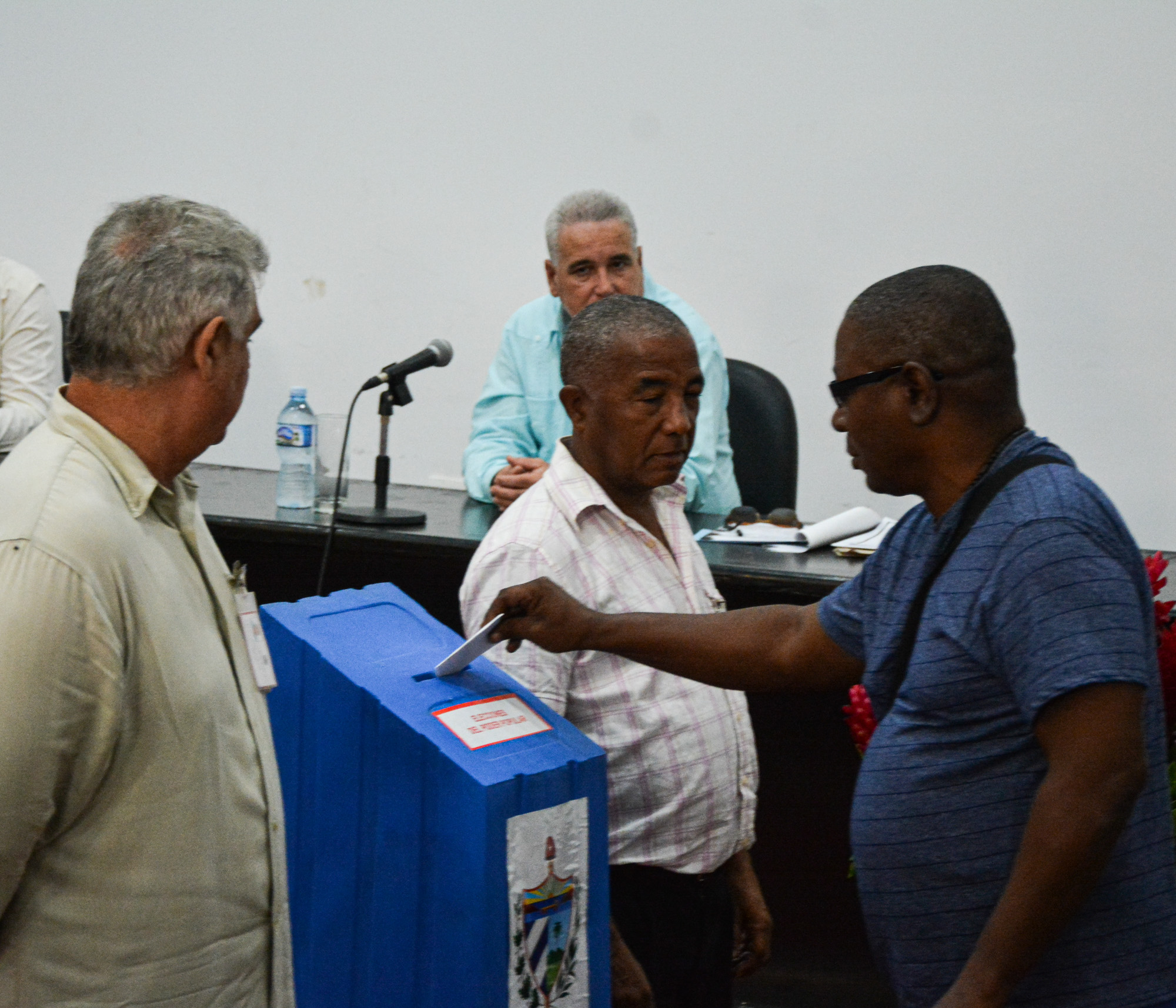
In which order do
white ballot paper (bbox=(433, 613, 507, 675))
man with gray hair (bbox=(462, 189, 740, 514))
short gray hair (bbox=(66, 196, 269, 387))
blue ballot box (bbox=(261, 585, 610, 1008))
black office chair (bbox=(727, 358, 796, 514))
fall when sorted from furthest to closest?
black office chair (bbox=(727, 358, 796, 514)) → man with gray hair (bbox=(462, 189, 740, 514)) → white ballot paper (bbox=(433, 613, 507, 675)) → blue ballot box (bbox=(261, 585, 610, 1008)) → short gray hair (bbox=(66, 196, 269, 387))

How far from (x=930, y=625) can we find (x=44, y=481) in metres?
0.83

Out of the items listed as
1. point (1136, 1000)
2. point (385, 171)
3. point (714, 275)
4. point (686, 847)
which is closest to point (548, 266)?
point (714, 275)

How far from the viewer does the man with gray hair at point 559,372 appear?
3100 mm

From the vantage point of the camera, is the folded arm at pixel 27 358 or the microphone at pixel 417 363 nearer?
the microphone at pixel 417 363

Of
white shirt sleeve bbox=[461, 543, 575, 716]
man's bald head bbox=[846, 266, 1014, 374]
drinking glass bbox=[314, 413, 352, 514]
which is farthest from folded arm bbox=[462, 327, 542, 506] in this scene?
man's bald head bbox=[846, 266, 1014, 374]

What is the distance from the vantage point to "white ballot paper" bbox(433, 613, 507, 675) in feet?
4.92

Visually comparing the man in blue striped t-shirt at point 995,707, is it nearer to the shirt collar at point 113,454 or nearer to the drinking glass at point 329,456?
the shirt collar at point 113,454

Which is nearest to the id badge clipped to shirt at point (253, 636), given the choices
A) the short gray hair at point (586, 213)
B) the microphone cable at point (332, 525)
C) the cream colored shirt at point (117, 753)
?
the cream colored shirt at point (117, 753)

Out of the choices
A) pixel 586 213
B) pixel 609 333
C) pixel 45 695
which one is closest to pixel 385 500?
pixel 586 213

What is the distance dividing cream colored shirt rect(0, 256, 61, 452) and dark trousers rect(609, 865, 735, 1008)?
2.38 meters

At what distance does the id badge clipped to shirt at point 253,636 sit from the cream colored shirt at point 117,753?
1.7 inches

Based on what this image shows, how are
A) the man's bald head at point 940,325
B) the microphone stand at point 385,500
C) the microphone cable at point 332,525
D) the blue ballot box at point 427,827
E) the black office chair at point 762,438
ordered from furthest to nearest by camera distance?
the black office chair at point 762,438, the microphone stand at point 385,500, the microphone cable at point 332,525, the blue ballot box at point 427,827, the man's bald head at point 940,325

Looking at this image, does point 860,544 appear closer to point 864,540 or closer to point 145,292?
point 864,540

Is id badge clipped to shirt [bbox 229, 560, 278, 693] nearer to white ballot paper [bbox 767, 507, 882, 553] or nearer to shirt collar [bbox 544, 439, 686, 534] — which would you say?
shirt collar [bbox 544, 439, 686, 534]
